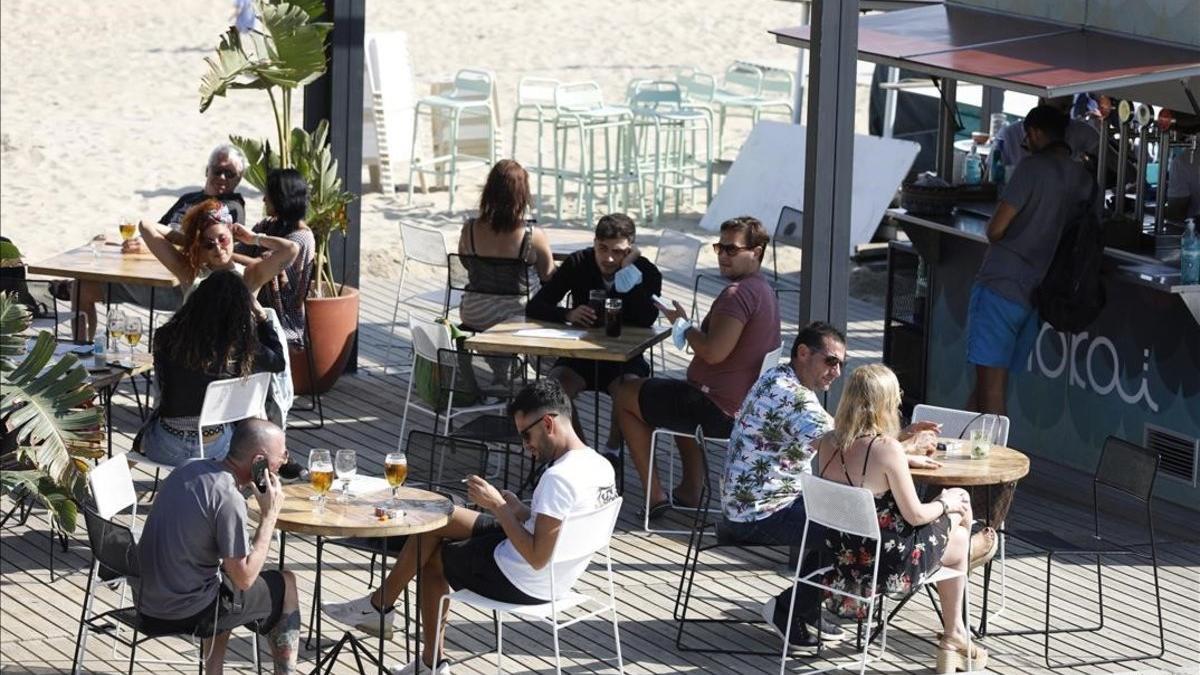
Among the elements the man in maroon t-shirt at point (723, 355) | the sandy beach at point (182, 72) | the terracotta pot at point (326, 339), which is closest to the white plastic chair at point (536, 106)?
the sandy beach at point (182, 72)

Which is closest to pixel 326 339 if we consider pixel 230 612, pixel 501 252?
pixel 501 252

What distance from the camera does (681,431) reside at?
8.51 metres

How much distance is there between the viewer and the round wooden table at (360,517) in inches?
246

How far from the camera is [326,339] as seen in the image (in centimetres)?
1052

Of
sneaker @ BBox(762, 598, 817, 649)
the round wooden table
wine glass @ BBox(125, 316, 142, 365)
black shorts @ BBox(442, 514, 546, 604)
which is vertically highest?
wine glass @ BBox(125, 316, 142, 365)

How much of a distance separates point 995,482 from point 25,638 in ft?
11.9

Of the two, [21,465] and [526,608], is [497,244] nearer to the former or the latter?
[21,465]

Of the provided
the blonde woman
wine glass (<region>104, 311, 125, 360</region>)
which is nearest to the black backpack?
the blonde woman

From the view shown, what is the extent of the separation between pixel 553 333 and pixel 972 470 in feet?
8.00

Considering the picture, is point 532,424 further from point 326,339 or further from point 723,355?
point 326,339

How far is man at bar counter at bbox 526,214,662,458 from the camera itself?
29.7ft

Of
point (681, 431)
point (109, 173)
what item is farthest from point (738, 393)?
point (109, 173)

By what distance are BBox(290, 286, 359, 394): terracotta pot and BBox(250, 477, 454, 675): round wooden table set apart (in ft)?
12.1

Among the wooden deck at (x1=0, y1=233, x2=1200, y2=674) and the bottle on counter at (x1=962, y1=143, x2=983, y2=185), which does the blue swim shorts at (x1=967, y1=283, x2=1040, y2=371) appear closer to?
the wooden deck at (x1=0, y1=233, x2=1200, y2=674)
